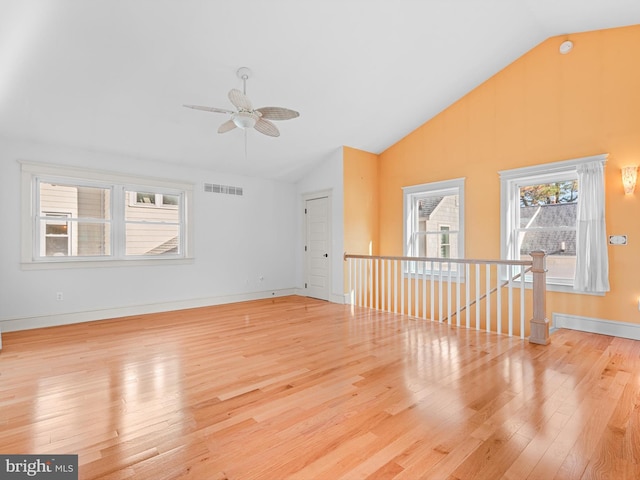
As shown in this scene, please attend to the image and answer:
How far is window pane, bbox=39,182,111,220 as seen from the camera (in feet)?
15.0

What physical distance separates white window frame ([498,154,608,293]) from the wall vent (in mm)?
4678

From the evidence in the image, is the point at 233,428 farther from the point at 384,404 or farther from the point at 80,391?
the point at 80,391

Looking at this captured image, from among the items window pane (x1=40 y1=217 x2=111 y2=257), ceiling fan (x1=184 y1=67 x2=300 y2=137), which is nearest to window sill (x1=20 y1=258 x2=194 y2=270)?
window pane (x1=40 y1=217 x2=111 y2=257)

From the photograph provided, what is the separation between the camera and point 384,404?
7.41 ft

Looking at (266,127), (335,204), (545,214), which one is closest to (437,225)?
(545,214)

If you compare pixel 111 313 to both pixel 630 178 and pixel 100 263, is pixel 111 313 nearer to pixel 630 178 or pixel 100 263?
pixel 100 263

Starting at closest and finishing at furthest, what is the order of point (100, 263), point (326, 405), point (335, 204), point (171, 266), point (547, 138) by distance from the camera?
point (326, 405), point (547, 138), point (100, 263), point (171, 266), point (335, 204)

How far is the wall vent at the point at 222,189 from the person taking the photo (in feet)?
19.6

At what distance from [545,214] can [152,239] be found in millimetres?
6231

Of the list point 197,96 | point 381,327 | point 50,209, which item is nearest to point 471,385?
point 381,327

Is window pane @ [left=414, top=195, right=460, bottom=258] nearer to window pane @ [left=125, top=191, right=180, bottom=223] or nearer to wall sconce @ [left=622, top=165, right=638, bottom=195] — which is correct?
wall sconce @ [left=622, top=165, right=638, bottom=195]

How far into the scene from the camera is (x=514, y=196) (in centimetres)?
499

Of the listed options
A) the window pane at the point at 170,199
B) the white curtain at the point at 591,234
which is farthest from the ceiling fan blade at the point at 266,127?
the white curtain at the point at 591,234

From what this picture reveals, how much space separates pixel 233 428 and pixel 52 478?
34.9 inches
